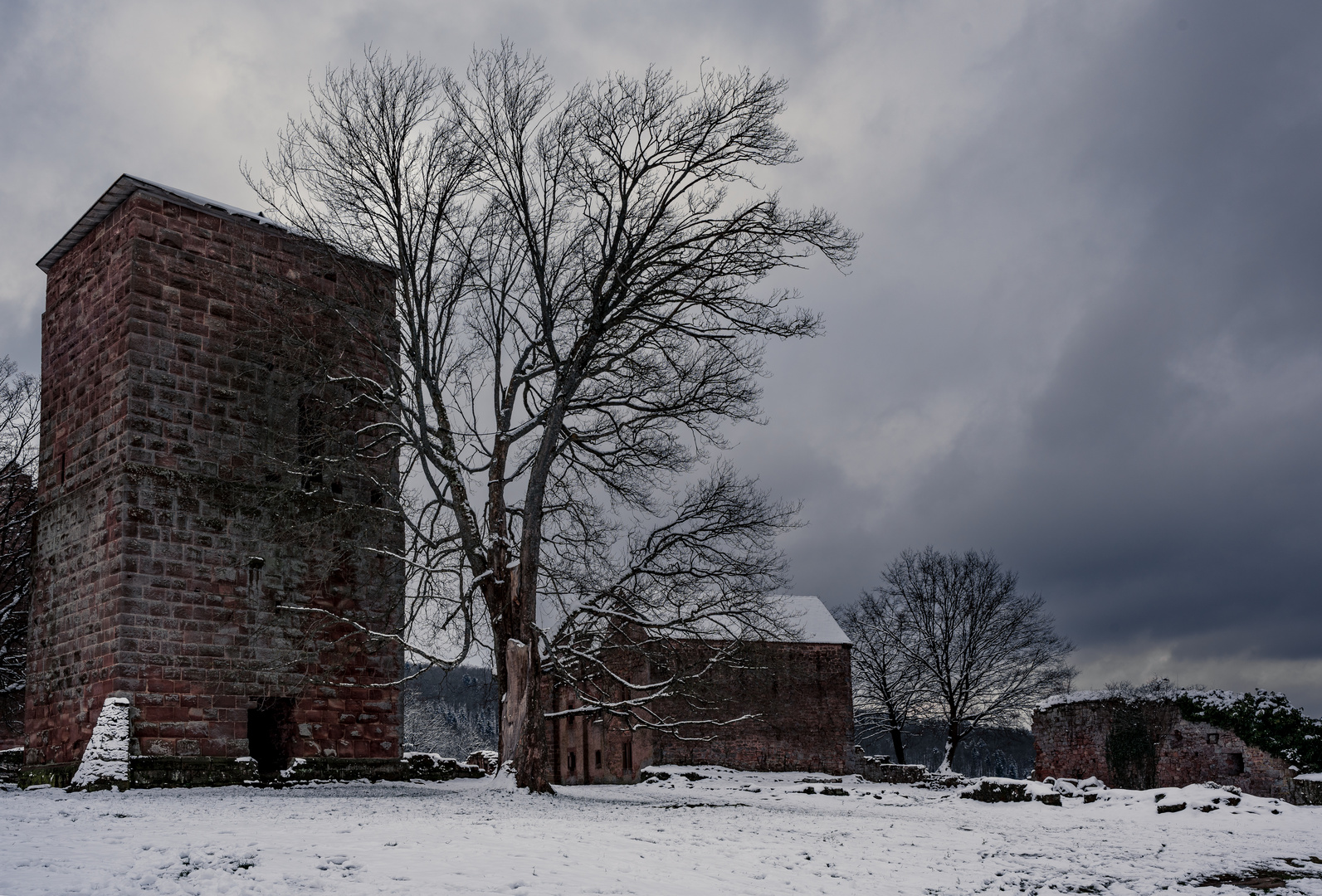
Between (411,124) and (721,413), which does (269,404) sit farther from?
(721,413)

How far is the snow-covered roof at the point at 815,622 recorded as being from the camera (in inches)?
1441

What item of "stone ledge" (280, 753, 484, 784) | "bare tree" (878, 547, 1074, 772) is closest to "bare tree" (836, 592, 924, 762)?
"bare tree" (878, 547, 1074, 772)

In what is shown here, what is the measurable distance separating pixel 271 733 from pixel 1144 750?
2147cm

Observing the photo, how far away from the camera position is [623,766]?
34781mm

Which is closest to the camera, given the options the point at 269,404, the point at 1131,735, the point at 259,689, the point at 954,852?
the point at 954,852

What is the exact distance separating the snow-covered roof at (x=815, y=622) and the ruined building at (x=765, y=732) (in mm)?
69

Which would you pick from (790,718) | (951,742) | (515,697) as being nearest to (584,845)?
(515,697)

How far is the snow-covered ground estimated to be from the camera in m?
7.03

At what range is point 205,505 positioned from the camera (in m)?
15.9

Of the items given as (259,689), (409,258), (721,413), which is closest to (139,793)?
(259,689)

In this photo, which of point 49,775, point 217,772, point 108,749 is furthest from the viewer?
point 49,775

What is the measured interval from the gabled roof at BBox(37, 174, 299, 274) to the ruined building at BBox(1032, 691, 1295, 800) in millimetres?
23742

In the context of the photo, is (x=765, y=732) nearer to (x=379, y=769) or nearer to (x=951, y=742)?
(x=951, y=742)

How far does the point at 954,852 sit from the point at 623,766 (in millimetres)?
25103
